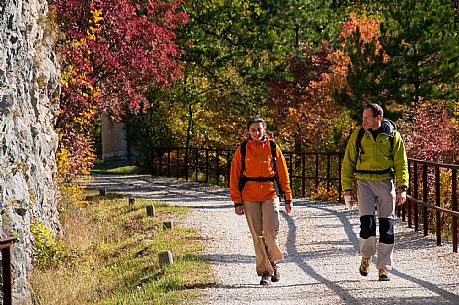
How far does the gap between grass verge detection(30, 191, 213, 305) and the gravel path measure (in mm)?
341

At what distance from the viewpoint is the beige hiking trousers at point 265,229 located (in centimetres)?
957

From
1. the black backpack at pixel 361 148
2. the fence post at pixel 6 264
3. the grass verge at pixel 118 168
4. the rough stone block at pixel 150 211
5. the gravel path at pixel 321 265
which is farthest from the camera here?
the grass verge at pixel 118 168

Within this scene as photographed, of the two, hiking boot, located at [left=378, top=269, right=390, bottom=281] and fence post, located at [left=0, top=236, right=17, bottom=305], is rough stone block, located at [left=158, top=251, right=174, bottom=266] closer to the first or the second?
hiking boot, located at [left=378, top=269, right=390, bottom=281]

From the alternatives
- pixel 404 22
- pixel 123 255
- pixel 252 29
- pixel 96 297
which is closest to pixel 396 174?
pixel 96 297

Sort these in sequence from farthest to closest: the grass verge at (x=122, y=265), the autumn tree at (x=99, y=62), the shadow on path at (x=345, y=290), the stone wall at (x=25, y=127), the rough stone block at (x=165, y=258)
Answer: the autumn tree at (x=99, y=62) < the stone wall at (x=25, y=127) < the rough stone block at (x=165, y=258) < the grass verge at (x=122, y=265) < the shadow on path at (x=345, y=290)

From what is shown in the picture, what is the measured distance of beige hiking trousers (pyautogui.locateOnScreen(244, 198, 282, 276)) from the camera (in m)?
9.57

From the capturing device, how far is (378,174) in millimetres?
9414

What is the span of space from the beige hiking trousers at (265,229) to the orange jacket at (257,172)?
0.10 metres

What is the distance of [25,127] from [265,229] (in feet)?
16.4

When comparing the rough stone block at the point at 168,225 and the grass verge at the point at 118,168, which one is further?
the grass verge at the point at 118,168

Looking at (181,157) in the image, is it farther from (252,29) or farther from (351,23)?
(351,23)

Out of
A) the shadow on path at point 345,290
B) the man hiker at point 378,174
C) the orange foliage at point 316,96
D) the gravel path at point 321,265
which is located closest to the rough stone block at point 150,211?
the gravel path at point 321,265

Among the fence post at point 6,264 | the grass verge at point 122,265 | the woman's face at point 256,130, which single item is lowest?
the grass verge at point 122,265

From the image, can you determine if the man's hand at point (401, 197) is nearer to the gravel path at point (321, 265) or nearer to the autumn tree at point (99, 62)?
the gravel path at point (321, 265)
